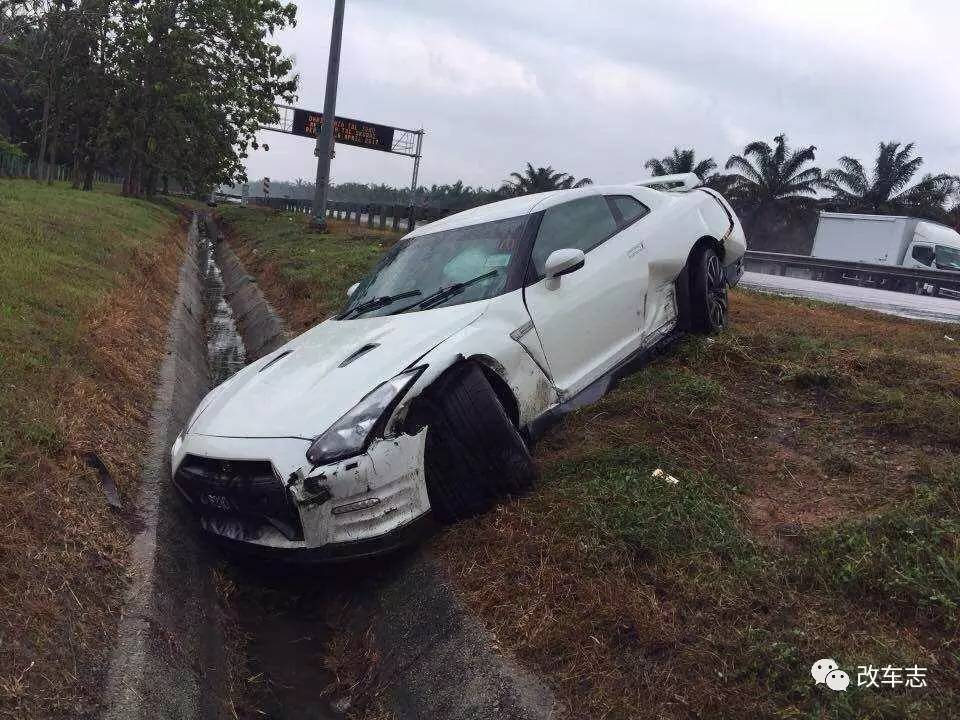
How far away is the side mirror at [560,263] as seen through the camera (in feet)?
13.4

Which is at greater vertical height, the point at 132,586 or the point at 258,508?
the point at 258,508

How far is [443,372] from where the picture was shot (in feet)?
11.5

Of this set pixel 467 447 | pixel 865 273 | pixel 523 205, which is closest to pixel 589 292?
pixel 523 205

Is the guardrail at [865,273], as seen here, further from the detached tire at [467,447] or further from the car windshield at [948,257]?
the detached tire at [467,447]

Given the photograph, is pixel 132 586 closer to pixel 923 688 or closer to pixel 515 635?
pixel 515 635

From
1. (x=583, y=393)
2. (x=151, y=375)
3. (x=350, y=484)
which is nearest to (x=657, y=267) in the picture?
(x=583, y=393)

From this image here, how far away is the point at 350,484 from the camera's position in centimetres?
311

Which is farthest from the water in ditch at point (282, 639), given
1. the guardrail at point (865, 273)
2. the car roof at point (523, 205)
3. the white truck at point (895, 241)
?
the white truck at point (895, 241)

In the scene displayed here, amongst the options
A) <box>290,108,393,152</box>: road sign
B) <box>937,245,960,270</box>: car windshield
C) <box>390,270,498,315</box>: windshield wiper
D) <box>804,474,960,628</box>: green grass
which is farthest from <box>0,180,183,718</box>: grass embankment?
<box>290,108,393,152</box>: road sign

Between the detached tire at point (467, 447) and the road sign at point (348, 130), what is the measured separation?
113 ft

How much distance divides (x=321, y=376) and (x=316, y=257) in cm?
1079

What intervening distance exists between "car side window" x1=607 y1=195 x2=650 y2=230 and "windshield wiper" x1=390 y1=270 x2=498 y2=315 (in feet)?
3.96

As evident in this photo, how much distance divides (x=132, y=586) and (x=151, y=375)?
129 inches

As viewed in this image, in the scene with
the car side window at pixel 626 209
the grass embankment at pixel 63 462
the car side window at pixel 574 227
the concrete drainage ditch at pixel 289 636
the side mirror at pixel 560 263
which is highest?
the car side window at pixel 626 209
